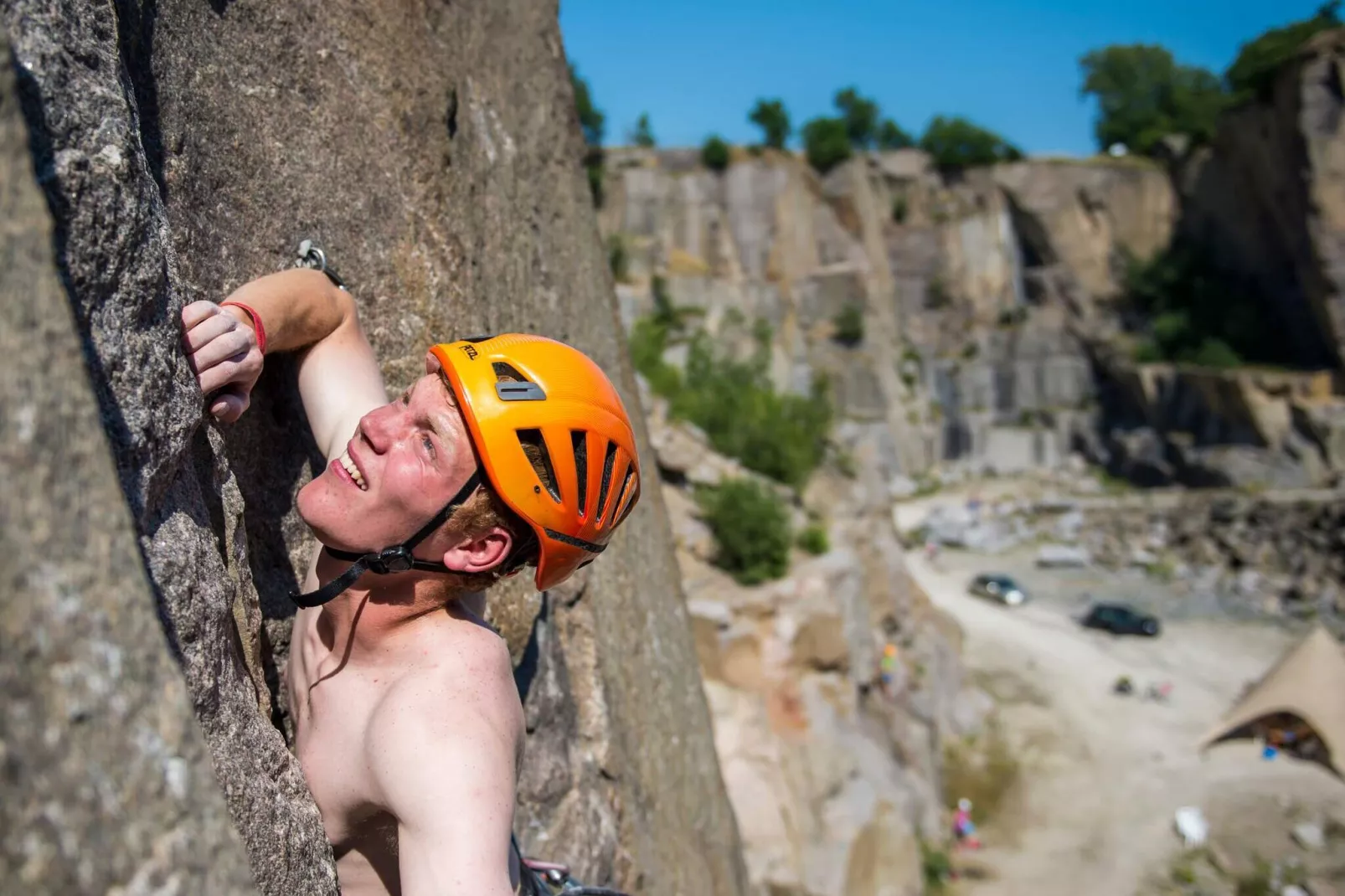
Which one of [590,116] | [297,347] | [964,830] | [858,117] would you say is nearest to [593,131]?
[590,116]

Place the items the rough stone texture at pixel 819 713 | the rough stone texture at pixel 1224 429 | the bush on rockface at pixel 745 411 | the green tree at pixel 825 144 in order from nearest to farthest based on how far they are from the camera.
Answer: the rough stone texture at pixel 819 713, the bush on rockface at pixel 745 411, the rough stone texture at pixel 1224 429, the green tree at pixel 825 144

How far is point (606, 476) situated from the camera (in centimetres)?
187

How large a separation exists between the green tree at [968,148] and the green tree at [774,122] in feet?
25.0

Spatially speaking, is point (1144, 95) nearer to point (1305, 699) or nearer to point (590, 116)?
point (590, 116)

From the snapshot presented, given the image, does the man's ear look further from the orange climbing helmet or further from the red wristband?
the red wristband

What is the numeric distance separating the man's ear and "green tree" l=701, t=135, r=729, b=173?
35275mm

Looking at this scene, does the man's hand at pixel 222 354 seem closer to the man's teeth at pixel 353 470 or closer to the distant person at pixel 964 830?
the man's teeth at pixel 353 470

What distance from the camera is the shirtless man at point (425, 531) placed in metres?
1.69

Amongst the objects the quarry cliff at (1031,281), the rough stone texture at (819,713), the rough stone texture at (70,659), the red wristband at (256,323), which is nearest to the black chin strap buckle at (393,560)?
the red wristband at (256,323)

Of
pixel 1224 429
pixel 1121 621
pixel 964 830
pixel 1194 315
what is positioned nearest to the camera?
pixel 964 830

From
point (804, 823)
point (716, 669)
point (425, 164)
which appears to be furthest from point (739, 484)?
point (425, 164)

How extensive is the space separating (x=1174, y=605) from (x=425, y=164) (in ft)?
82.6

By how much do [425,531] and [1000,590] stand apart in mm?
24052

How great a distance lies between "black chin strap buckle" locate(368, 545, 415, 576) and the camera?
5.76ft
